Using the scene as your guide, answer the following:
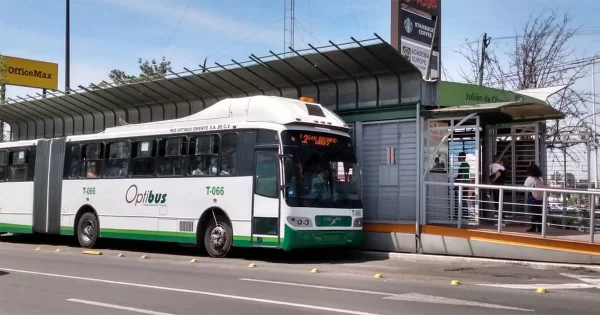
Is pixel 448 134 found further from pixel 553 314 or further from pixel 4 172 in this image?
Answer: pixel 4 172

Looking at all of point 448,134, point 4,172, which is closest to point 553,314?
point 448,134

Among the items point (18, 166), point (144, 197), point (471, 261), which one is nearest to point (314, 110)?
point (471, 261)

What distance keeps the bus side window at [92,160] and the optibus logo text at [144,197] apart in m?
1.64

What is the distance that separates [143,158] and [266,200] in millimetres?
4804

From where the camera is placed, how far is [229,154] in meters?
15.0

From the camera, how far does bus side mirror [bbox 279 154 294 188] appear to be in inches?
540

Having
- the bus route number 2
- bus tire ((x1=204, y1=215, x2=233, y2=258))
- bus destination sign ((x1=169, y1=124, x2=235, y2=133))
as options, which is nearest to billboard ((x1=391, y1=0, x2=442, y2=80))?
bus destination sign ((x1=169, y1=124, x2=235, y2=133))

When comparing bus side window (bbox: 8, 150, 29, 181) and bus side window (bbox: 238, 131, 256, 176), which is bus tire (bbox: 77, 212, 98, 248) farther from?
bus side window (bbox: 238, 131, 256, 176)

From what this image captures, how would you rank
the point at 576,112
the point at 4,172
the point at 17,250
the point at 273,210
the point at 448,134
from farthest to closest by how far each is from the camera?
the point at 576,112 → the point at 4,172 → the point at 17,250 → the point at 448,134 → the point at 273,210

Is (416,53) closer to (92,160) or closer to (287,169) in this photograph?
(92,160)

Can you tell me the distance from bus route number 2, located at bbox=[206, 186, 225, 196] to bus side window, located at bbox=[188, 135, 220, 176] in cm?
34

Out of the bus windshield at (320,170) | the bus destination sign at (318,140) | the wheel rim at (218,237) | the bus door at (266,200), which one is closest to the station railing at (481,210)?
the bus windshield at (320,170)

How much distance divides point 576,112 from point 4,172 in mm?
22418

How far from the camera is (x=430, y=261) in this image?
47.6 ft
